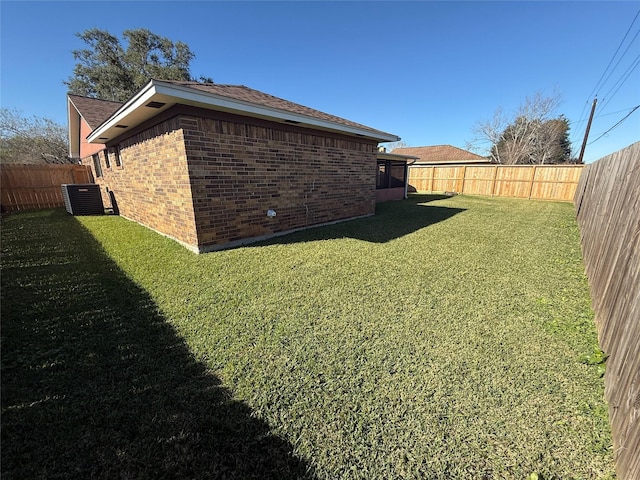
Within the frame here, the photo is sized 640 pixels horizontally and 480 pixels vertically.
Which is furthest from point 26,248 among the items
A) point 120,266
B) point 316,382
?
point 316,382

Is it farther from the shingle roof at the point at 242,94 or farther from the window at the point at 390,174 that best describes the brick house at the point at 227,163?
the window at the point at 390,174

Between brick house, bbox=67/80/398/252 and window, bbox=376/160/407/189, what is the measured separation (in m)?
6.00

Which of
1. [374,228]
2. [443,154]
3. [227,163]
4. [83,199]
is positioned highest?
[443,154]

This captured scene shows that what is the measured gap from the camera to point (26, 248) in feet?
17.8

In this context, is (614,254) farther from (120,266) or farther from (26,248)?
(26,248)

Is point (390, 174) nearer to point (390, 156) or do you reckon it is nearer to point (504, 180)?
point (390, 156)

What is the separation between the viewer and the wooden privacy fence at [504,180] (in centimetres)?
1389

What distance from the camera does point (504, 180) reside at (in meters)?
15.7

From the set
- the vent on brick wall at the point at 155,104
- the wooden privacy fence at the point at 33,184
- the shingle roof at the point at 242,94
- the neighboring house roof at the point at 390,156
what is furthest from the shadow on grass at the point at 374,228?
the wooden privacy fence at the point at 33,184

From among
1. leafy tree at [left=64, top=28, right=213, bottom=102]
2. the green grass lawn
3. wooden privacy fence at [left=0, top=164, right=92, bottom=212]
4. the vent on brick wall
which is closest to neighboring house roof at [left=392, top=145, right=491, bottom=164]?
the vent on brick wall

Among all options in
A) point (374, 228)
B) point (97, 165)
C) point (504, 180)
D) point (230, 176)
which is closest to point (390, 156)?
point (504, 180)

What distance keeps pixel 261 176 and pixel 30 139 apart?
98.5 feet

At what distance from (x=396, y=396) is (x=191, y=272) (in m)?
3.63

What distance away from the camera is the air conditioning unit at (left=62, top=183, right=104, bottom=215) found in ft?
30.9
